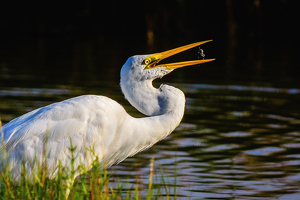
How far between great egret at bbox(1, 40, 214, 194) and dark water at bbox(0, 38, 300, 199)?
19.1 inches

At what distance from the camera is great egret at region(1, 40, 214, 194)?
20.9 feet

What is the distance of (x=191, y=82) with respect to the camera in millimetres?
17953

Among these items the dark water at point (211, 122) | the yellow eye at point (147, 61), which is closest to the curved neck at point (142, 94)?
the yellow eye at point (147, 61)

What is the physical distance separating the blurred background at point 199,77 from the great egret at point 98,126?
4.03ft

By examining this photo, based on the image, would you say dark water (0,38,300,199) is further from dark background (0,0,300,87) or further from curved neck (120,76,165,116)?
dark background (0,0,300,87)

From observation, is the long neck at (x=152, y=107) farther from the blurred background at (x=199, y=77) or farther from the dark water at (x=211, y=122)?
the blurred background at (x=199, y=77)

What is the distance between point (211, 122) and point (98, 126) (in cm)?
595

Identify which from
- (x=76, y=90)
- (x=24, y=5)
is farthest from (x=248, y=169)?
→ (x=24, y=5)

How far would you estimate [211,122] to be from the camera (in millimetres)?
12258

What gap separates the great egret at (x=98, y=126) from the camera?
6.37 m

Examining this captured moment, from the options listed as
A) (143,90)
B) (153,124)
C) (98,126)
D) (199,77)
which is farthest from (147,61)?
(199,77)

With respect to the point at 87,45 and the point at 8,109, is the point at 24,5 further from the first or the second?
the point at 8,109

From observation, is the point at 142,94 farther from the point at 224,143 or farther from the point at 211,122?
the point at 211,122

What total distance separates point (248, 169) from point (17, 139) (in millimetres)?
3911
